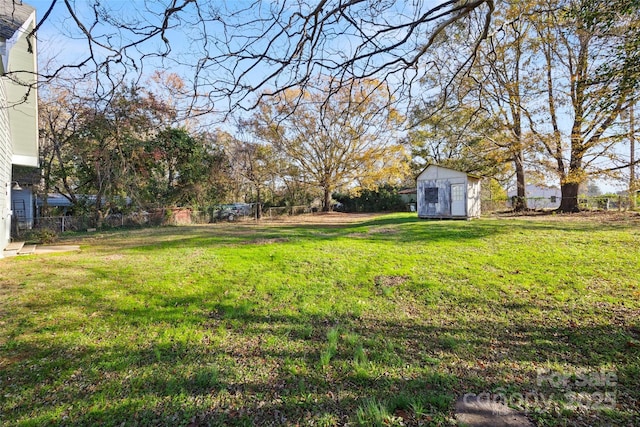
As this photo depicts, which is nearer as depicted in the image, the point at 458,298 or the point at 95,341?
the point at 95,341

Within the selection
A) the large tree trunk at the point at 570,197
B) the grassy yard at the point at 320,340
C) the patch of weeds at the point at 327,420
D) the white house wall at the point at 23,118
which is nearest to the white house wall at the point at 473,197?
the large tree trunk at the point at 570,197

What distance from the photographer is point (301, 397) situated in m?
2.44

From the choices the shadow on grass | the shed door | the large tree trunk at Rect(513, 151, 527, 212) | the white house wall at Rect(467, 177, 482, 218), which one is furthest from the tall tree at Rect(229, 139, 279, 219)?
the shadow on grass

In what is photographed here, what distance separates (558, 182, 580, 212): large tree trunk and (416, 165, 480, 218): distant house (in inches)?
191

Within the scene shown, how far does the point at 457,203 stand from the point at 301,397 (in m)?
14.2

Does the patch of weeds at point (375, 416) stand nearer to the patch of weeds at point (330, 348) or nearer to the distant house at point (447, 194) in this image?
the patch of weeds at point (330, 348)

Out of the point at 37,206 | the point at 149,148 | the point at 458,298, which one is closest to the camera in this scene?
the point at 458,298

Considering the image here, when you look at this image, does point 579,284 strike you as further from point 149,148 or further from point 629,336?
point 149,148

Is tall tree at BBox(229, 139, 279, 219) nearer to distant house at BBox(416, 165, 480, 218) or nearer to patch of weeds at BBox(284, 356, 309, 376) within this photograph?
distant house at BBox(416, 165, 480, 218)

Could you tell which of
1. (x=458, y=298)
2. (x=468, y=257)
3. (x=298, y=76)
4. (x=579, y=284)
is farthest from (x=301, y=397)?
(x=468, y=257)

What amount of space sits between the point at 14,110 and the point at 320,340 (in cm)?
1192

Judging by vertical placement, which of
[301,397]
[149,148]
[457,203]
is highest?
[149,148]

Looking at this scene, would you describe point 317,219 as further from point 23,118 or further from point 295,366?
point 295,366

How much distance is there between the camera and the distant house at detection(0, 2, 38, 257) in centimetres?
654
